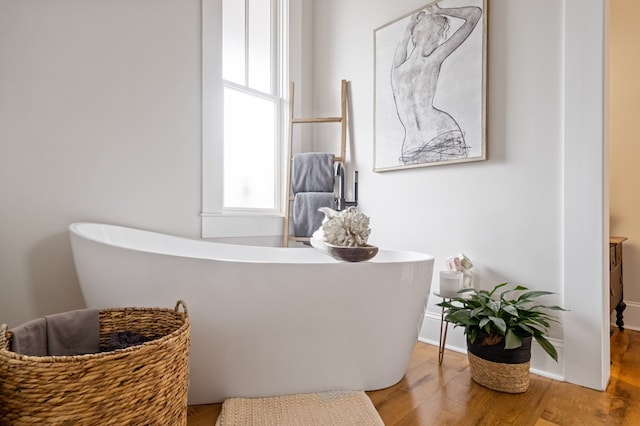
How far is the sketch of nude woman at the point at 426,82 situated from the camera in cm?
204

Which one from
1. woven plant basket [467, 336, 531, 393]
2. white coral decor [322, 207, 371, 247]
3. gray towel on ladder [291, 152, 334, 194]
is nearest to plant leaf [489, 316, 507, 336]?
woven plant basket [467, 336, 531, 393]

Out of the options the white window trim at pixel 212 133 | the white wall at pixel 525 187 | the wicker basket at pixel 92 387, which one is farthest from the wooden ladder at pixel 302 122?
the wicker basket at pixel 92 387

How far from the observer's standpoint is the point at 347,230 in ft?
4.89

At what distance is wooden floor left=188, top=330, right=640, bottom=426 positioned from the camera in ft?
4.30

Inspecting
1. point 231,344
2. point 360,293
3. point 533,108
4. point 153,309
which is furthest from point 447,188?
point 153,309

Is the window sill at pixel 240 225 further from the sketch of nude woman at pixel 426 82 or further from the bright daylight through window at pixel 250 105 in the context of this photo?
the sketch of nude woman at pixel 426 82

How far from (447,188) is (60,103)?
2.17 m

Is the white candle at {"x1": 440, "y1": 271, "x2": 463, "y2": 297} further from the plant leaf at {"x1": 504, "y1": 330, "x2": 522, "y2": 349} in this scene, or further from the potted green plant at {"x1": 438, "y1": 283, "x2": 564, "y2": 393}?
the plant leaf at {"x1": 504, "y1": 330, "x2": 522, "y2": 349}

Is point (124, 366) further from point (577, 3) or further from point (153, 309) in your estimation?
point (577, 3)

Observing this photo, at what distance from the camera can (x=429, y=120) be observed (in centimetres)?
216

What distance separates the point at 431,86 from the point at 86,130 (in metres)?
2.00

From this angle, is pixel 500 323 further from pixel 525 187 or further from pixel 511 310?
pixel 525 187

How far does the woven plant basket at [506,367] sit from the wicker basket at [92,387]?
132 centimetres

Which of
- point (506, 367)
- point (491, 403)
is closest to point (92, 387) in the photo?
point (491, 403)
